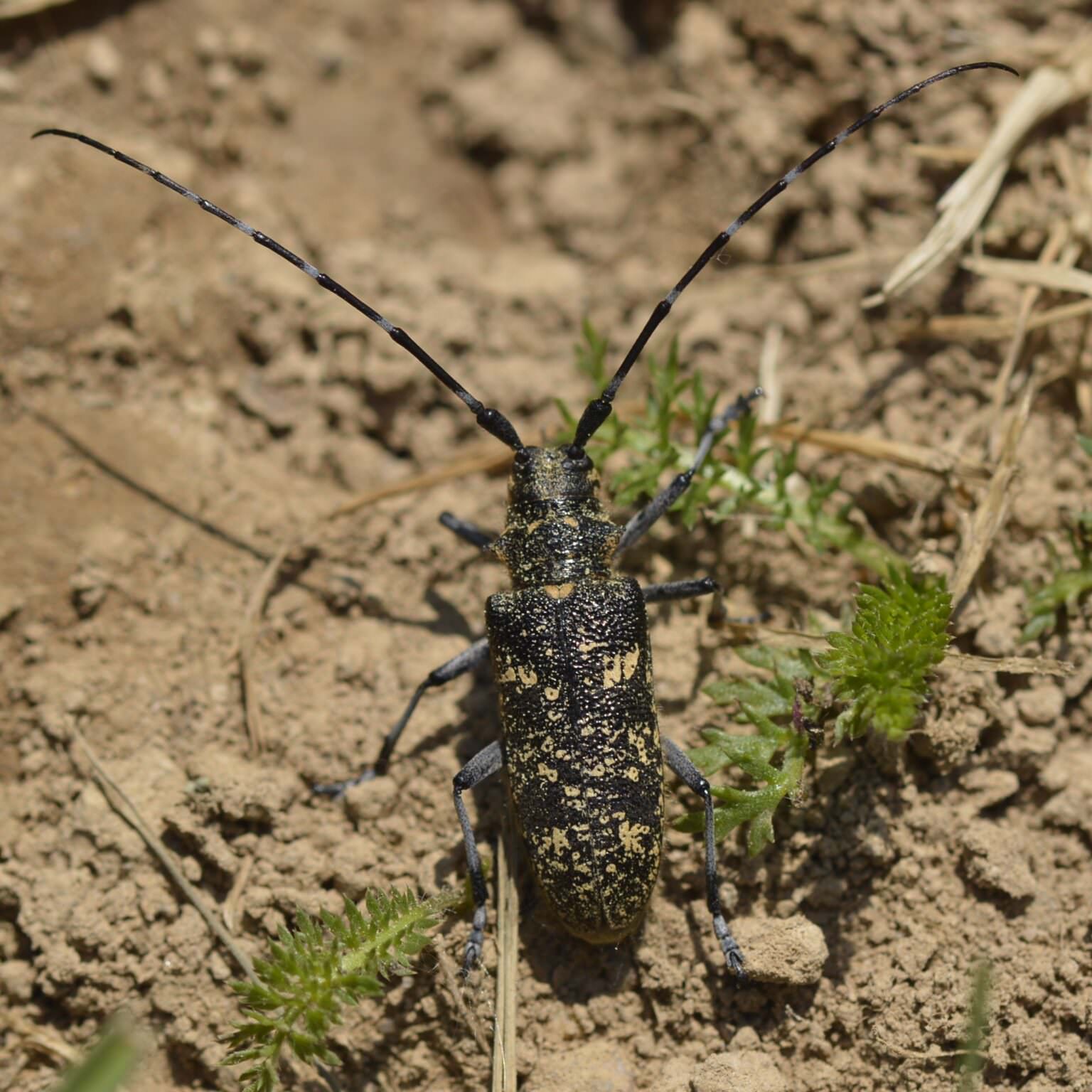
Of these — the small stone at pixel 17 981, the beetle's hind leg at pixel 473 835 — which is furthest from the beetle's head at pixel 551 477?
the small stone at pixel 17 981

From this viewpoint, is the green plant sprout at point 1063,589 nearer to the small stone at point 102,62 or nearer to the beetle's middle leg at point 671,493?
the beetle's middle leg at point 671,493

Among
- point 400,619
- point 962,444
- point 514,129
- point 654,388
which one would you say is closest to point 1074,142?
point 962,444

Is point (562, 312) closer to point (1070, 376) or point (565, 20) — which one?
point (565, 20)

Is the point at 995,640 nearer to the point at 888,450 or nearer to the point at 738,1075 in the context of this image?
the point at 888,450

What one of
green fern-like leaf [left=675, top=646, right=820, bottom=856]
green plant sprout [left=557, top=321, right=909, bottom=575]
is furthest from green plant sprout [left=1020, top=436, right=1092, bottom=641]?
green fern-like leaf [left=675, top=646, right=820, bottom=856]

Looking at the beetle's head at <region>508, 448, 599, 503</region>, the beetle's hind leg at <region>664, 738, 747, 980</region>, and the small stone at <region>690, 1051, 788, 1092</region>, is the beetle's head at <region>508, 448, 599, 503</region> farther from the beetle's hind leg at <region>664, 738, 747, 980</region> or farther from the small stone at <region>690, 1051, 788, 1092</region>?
the small stone at <region>690, 1051, 788, 1092</region>

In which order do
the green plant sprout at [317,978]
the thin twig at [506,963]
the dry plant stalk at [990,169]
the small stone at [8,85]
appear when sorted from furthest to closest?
1. the small stone at [8,85]
2. the dry plant stalk at [990,169]
3. the thin twig at [506,963]
4. the green plant sprout at [317,978]
